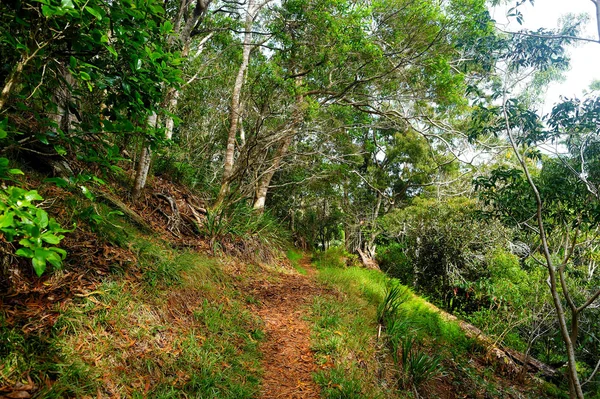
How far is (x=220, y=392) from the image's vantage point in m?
2.57

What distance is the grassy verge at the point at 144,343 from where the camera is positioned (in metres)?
1.92

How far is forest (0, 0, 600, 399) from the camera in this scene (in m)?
2.10

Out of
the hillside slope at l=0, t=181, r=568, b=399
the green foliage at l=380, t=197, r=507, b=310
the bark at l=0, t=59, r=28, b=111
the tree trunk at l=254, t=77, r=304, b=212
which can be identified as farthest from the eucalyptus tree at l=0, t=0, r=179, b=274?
the green foliage at l=380, t=197, r=507, b=310

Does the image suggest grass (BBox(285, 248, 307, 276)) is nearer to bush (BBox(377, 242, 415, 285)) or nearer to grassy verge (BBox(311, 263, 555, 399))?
grassy verge (BBox(311, 263, 555, 399))

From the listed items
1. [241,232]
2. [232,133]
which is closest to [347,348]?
[241,232]

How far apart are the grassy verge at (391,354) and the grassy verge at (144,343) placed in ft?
3.21

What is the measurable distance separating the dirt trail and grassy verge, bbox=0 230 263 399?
0.61ft

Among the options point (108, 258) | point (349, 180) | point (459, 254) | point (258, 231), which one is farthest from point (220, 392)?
point (349, 180)

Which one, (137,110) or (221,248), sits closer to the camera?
(137,110)

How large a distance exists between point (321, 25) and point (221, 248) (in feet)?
19.3

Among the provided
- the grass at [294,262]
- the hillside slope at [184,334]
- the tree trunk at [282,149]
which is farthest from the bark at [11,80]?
the grass at [294,262]

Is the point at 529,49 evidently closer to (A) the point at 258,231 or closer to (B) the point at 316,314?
(B) the point at 316,314

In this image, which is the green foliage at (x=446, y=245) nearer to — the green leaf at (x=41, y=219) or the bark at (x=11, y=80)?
the green leaf at (x=41, y=219)

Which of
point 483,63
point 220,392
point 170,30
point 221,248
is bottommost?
point 220,392
